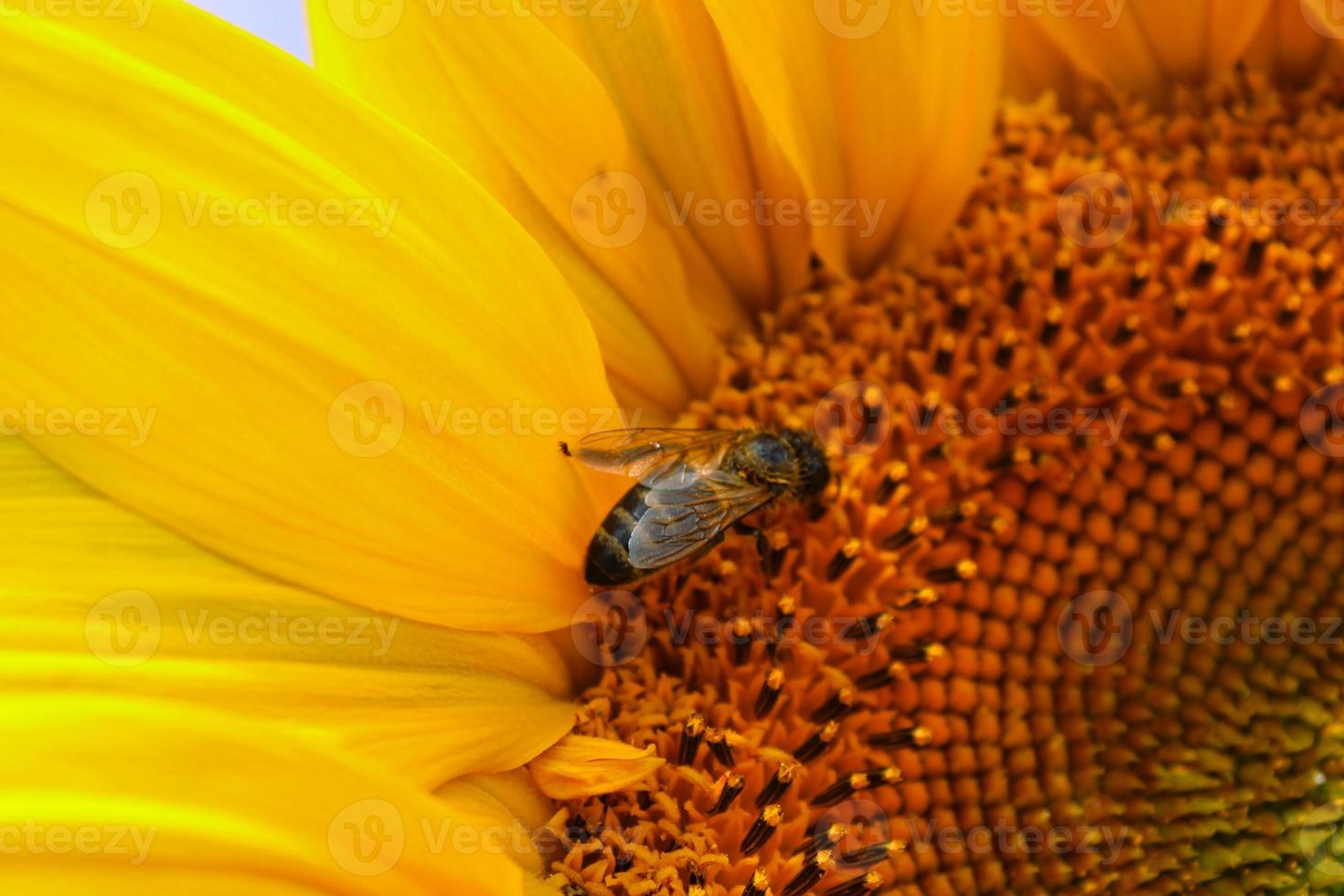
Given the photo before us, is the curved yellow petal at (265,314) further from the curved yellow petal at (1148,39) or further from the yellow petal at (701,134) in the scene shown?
the curved yellow petal at (1148,39)

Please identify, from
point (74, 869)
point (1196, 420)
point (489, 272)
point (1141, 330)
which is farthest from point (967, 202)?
point (74, 869)

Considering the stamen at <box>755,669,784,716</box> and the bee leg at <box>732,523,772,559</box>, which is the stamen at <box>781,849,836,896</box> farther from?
the bee leg at <box>732,523,772,559</box>

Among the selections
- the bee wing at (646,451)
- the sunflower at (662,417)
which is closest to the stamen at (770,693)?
the sunflower at (662,417)

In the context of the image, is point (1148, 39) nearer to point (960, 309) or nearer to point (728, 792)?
point (960, 309)

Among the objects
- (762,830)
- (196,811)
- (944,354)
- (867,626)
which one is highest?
(944,354)

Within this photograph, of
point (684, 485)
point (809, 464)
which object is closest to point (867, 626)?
point (809, 464)

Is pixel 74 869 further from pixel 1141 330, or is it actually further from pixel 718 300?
pixel 1141 330
